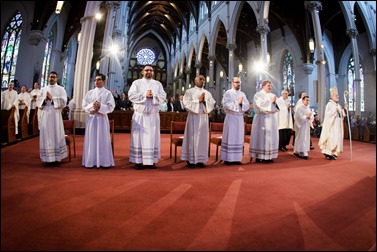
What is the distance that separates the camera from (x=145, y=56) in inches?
1540

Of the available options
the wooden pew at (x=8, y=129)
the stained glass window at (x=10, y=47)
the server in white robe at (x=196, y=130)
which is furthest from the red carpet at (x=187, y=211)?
the wooden pew at (x=8, y=129)

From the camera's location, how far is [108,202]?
216 centimetres

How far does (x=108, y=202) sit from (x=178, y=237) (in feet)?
2.94

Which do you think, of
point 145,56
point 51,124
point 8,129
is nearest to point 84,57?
point 8,129

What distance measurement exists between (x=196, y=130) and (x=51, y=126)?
2.35 meters

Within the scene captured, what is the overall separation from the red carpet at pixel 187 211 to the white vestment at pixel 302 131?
7.22 feet

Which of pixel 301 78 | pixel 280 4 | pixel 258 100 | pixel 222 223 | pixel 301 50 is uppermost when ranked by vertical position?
pixel 280 4

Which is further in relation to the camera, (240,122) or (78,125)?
(78,125)

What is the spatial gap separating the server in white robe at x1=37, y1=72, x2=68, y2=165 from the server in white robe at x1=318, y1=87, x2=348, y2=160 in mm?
5221

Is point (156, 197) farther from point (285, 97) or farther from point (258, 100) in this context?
point (285, 97)

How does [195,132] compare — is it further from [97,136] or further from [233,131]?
[97,136]

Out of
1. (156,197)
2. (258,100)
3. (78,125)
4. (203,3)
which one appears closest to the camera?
(156,197)

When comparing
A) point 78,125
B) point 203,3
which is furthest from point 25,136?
point 203,3

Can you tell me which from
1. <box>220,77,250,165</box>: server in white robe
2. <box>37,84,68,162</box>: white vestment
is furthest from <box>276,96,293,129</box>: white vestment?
<box>37,84,68,162</box>: white vestment
